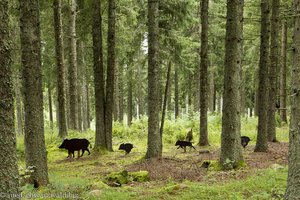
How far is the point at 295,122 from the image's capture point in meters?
5.65

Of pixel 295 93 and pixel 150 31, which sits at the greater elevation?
pixel 150 31

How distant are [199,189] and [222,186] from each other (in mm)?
654

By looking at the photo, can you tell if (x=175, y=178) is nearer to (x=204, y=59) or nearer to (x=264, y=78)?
(x=264, y=78)

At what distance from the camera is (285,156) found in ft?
39.2

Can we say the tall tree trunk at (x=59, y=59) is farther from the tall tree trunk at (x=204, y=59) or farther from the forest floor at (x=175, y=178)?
Result: the tall tree trunk at (x=204, y=59)

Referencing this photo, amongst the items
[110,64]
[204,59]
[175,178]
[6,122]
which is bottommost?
[175,178]

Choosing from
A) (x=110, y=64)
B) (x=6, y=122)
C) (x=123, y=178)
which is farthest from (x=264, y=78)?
(x=6, y=122)

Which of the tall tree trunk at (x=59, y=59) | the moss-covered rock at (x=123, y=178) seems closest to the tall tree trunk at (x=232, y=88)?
the moss-covered rock at (x=123, y=178)

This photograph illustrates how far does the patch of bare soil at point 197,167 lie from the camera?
9.23 meters

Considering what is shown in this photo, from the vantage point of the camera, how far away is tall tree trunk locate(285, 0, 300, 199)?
5609 millimetres

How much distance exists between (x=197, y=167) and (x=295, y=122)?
5.47m

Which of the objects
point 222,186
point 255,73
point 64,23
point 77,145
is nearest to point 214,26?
point 255,73

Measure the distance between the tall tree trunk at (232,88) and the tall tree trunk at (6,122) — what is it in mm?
7105

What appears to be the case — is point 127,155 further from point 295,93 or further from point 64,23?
point 64,23
